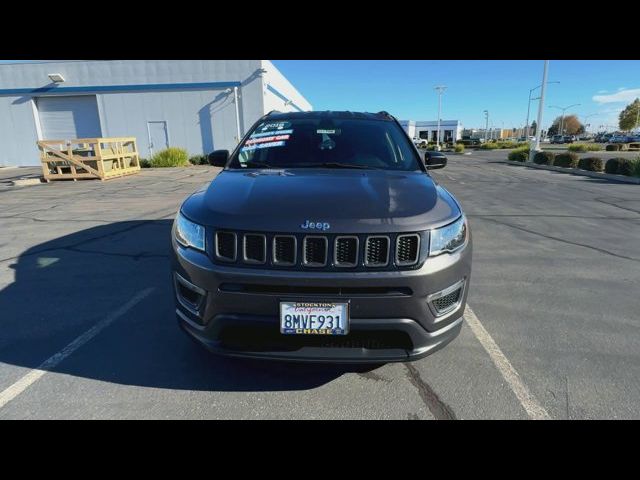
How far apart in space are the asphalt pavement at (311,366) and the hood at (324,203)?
111 cm

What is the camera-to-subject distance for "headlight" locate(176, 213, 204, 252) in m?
2.32

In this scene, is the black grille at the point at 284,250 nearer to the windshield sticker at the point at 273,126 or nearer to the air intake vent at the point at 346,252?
the air intake vent at the point at 346,252

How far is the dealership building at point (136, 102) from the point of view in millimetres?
23672

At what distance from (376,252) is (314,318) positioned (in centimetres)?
50

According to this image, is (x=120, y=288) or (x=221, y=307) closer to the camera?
(x=221, y=307)

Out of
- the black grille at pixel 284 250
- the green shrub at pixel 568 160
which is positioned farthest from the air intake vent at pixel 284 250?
the green shrub at pixel 568 160

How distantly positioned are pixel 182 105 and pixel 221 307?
2498 centimetres

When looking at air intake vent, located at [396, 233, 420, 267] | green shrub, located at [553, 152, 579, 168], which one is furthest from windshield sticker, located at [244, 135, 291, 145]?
green shrub, located at [553, 152, 579, 168]

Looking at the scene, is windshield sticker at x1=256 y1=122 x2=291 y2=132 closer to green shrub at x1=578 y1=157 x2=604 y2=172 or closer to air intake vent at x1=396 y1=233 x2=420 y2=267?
air intake vent at x1=396 y1=233 x2=420 y2=267

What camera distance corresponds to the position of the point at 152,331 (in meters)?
3.31

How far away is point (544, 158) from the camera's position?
933 inches

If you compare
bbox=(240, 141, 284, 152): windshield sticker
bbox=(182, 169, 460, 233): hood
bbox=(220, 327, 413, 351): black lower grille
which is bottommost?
bbox=(220, 327, 413, 351): black lower grille
